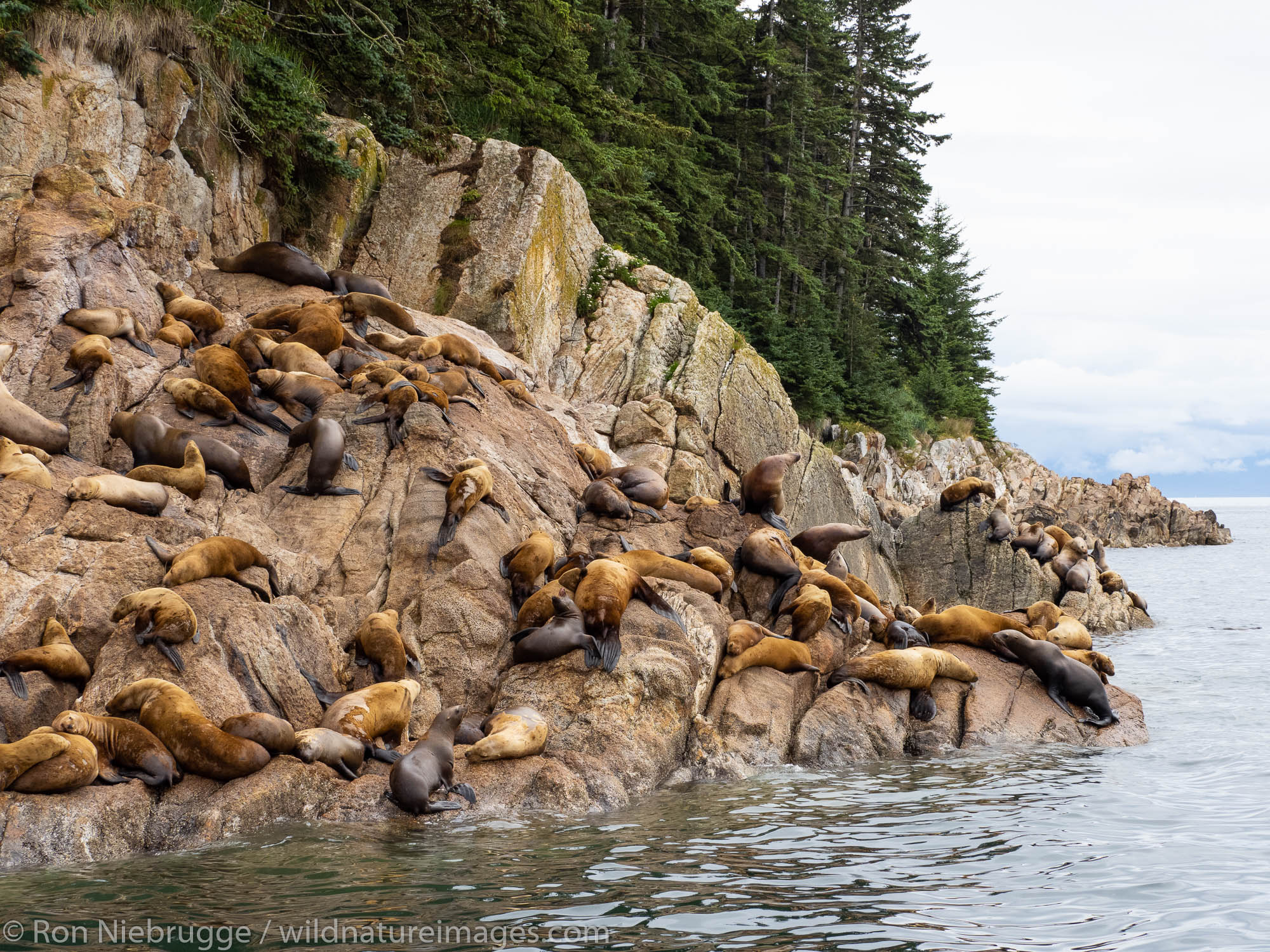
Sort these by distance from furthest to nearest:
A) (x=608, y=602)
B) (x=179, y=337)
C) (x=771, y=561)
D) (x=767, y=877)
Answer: (x=179, y=337), (x=771, y=561), (x=608, y=602), (x=767, y=877)

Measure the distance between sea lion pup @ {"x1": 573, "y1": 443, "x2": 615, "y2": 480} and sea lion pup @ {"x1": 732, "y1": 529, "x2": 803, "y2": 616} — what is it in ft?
8.82

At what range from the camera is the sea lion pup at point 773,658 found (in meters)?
9.77

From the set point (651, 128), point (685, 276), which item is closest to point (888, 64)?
point (685, 276)

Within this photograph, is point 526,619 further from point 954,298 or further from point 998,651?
point 954,298

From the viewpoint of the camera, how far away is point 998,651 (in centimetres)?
1112

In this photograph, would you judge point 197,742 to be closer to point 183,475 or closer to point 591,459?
point 183,475

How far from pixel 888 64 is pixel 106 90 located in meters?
43.8

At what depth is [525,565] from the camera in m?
9.59

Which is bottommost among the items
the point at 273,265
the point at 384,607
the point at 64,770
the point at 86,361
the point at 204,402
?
the point at 64,770

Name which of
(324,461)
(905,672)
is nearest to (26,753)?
(324,461)

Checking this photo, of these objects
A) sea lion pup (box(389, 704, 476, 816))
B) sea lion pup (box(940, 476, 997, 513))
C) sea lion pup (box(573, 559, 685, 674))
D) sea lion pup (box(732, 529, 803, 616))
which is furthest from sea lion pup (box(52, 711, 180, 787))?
sea lion pup (box(940, 476, 997, 513))

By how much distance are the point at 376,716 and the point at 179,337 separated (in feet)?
20.3

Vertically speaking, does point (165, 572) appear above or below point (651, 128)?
below

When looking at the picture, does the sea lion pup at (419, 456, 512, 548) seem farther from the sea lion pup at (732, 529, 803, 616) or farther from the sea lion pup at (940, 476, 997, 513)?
the sea lion pup at (940, 476, 997, 513)
